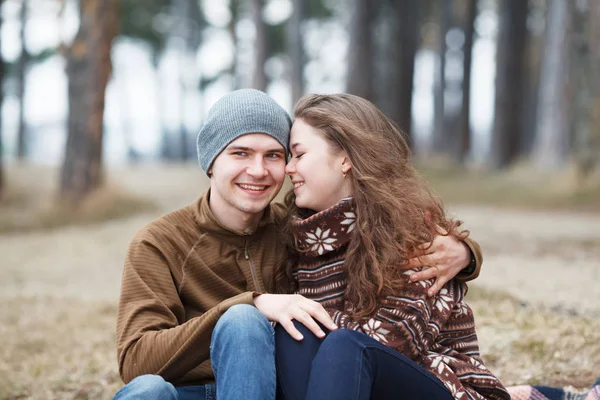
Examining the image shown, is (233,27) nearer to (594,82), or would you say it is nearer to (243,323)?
(594,82)

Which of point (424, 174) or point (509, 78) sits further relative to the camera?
point (509, 78)

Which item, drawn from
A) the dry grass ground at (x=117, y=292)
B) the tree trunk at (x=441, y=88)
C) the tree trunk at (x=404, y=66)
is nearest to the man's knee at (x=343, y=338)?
the dry grass ground at (x=117, y=292)

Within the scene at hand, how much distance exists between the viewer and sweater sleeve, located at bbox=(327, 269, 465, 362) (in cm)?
229

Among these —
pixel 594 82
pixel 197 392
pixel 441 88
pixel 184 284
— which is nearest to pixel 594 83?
pixel 594 82

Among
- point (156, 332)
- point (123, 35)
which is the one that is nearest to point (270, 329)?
point (156, 332)

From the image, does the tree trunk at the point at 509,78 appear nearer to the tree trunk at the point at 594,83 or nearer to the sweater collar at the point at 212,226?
the tree trunk at the point at 594,83

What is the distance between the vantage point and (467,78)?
16.8 meters

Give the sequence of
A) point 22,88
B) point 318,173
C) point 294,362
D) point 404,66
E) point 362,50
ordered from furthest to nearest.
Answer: point 22,88 < point 404,66 < point 362,50 < point 318,173 < point 294,362

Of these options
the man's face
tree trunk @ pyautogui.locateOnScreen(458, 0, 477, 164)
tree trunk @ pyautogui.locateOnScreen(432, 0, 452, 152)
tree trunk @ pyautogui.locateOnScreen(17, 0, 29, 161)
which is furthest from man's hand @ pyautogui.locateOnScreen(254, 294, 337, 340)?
tree trunk @ pyautogui.locateOnScreen(17, 0, 29, 161)

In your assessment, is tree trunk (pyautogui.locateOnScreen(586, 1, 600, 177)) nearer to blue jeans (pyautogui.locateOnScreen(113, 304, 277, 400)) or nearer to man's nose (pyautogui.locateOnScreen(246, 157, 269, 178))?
man's nose (pyautogui.locateOnScreen(246, 157, 269, 178))

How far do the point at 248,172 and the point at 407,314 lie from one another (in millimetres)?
823

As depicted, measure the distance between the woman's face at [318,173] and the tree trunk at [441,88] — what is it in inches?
→ 703

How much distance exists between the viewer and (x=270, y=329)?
7.52ft

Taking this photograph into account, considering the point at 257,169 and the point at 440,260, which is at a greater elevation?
the point at 257,169
